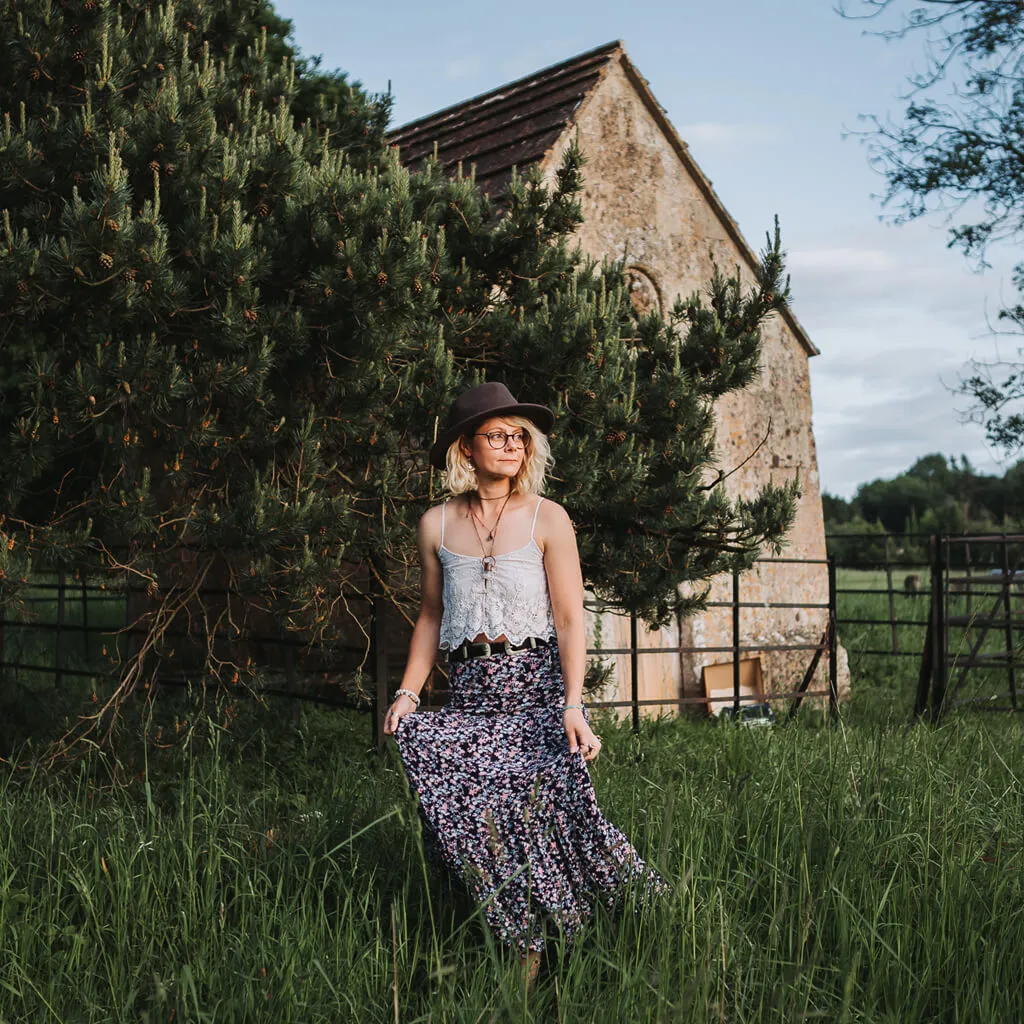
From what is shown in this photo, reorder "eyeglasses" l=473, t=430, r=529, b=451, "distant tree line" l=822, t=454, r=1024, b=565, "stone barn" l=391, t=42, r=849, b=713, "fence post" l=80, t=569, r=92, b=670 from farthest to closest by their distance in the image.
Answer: "distant tree line" l=822, t=454, r=1024, b=565, "stone barn" l=391, t=42, r=849, b=713, "fence post" l=80, t=569, r=92, b=670, "eyeglasses" l=473, t=430, r=529, b=451

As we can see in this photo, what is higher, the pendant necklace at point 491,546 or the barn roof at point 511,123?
the barn roof at point 511,123

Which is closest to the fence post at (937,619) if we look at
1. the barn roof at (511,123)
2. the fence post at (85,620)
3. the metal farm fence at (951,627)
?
the metal farm fence at (951,627)

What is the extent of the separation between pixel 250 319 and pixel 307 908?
2.66m

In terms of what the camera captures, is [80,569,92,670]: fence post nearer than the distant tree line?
Yes

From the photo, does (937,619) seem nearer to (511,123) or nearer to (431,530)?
(511,123)

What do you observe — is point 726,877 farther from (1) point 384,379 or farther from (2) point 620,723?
(2) point 620,723

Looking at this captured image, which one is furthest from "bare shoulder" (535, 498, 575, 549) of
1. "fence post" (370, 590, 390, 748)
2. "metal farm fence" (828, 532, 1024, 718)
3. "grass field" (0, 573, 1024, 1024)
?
"fence post" (370, 590, 390, 748)

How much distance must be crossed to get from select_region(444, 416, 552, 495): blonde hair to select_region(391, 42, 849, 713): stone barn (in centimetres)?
485

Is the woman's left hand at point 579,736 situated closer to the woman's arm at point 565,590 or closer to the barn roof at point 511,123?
the woman's arm at point 565,590

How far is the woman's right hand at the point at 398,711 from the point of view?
139 inches

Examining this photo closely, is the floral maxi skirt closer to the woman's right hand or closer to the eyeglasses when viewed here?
the woman's right hand

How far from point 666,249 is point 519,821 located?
24.9 ft

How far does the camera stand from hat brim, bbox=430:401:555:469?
371 centimetres

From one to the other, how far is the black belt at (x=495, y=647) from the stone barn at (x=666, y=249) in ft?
16.0
